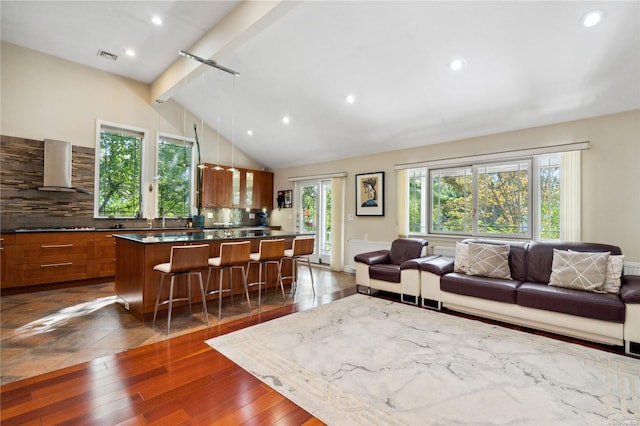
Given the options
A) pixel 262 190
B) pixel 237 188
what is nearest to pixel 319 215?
pixel 262 190

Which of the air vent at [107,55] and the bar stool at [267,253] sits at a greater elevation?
the air vent at [107,55]

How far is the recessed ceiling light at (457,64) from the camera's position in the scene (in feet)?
11.4

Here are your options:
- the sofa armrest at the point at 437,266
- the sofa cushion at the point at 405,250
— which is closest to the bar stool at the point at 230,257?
the sofa armrest at the point at 437,266

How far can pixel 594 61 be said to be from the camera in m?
3.13

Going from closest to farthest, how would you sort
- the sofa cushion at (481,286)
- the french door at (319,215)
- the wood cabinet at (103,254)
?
the sofa cushion at (481,286), the wood cabinet at (103,254), the french door at (319,215)

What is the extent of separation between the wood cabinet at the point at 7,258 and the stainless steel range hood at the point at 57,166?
3.21 feet

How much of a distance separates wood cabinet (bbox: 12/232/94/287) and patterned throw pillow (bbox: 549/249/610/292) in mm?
6718

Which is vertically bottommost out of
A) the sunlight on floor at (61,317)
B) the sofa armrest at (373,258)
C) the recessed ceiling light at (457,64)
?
the sunlight on floor at (61,317)

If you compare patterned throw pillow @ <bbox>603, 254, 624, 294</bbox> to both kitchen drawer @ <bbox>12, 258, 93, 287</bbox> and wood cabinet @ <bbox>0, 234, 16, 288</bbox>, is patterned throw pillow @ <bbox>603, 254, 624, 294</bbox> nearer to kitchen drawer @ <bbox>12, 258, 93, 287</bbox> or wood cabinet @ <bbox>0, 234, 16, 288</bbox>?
kitchen drawer @ <bbox>12, 258, 93, 287</bbox>

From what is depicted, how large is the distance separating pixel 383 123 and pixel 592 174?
Result: 115 inches

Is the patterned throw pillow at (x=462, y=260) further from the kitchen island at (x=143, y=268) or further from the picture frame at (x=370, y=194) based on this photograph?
the kitchen island at (x=143, y=268)

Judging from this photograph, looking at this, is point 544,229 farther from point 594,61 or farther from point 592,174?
point 594,61

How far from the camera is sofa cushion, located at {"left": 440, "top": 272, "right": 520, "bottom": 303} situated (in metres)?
3.27

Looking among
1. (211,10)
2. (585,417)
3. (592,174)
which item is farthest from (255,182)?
(585,417)
